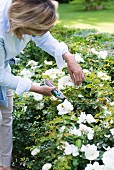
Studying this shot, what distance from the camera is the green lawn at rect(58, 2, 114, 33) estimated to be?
12732 millimetres

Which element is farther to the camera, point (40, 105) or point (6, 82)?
point (40, 105)

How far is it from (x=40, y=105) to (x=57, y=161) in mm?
792

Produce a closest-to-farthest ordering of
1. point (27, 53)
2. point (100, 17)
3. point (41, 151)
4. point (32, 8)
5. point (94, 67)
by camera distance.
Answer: point (32, 8), point (41, 151), point (94, 67), point (27, 53), point (100, 17)

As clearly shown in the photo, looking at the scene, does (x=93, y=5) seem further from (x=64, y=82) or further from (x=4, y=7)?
(x=4, y=7)

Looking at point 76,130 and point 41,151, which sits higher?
point 76,130

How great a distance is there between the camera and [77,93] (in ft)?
10.2

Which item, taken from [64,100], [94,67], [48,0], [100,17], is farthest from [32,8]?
[100,17]

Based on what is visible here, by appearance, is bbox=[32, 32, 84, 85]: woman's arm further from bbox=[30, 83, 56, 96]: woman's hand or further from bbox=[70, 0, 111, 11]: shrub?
bbox=[70, 0, 111, 11]: shrub

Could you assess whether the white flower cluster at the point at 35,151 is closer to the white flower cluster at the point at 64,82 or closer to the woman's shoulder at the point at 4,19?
the white flower cluster at the point at 64,82

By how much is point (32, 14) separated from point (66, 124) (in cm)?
75

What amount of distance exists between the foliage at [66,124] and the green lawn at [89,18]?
8.41m

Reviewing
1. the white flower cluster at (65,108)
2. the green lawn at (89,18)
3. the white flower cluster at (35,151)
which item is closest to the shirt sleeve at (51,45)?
the white flower cluster at (65,108)

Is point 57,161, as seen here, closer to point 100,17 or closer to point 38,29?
point 38,29

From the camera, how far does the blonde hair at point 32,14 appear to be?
241 centimetres
